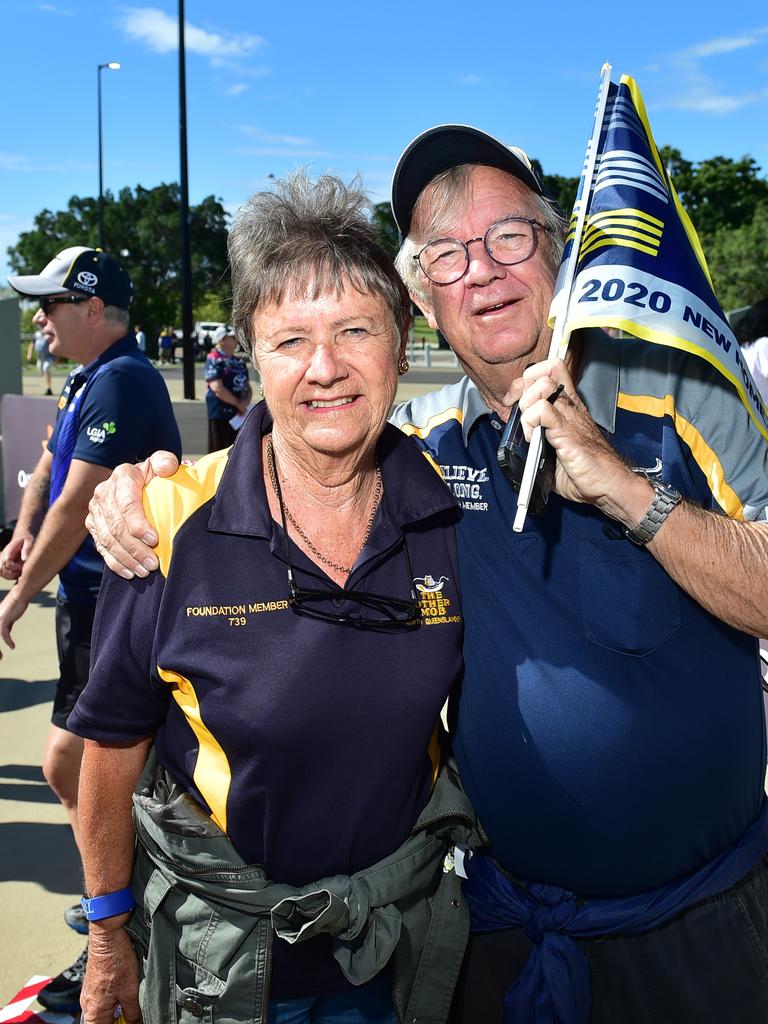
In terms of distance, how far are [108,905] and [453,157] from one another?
1916 millimetres

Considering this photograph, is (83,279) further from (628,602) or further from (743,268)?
(743,268)

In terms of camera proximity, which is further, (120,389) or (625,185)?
(120,389)

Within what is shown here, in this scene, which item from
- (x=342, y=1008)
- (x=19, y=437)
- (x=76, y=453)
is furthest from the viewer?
(x=19, y=437)

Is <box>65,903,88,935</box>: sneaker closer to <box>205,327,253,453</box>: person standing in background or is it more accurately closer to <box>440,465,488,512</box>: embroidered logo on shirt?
<box>440,465,488,512</box>: embroidered logo on shirt

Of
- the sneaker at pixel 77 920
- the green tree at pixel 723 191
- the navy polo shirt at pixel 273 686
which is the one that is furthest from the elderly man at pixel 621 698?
the green tree at pixel 723 191

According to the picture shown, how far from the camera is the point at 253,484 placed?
6.33ft

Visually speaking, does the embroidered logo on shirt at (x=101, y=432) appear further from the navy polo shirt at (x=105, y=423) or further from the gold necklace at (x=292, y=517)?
the gold necklace at (x=292, y=517)

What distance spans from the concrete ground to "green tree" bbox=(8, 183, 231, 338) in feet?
174

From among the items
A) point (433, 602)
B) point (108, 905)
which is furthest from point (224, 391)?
point (433, 602)

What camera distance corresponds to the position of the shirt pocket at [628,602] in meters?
1.83

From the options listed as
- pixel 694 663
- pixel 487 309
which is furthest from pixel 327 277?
pixel 694 663

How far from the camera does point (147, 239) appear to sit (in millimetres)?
59531

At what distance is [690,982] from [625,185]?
164 cm

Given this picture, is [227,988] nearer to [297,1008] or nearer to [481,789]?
[297,1008]
